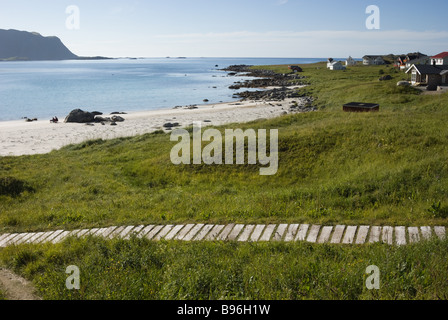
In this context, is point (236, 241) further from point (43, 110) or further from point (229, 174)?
point (43, 110)

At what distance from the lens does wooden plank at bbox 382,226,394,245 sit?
7119 millimetres

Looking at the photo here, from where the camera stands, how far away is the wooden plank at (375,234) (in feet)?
23.8

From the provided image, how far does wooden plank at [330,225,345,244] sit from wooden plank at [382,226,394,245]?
82 cm

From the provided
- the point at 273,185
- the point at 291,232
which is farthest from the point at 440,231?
the point at 273,185

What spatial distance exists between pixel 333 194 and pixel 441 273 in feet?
16.8

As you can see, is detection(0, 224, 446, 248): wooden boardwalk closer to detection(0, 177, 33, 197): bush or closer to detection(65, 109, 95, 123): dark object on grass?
detection(0, 177, 33, 197): bush

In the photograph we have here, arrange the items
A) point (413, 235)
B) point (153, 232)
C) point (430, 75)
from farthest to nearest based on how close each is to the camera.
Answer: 1. point (430, 75)
2. point (153, 232)
3. point (413, 235)

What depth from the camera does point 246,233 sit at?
8.12m

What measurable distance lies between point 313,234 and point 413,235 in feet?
6.37

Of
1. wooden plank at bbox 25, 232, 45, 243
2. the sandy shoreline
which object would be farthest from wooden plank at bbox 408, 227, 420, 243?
the sandy shoreline

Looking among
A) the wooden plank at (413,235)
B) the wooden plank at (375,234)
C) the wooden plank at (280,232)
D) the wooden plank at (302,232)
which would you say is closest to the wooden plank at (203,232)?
the wooden plank at (280,232)

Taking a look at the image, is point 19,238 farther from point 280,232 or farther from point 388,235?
point 388,235

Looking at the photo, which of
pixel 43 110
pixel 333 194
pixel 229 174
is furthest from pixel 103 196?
pixel 43 110
